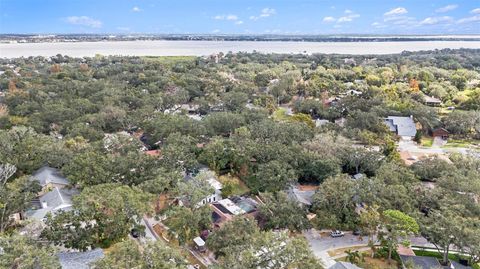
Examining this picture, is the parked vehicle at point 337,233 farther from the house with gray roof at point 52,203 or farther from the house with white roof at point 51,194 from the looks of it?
the house with gray roof at point 52,203

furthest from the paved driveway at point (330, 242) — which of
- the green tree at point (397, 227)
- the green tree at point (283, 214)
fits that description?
the green tree at point (397, 227)

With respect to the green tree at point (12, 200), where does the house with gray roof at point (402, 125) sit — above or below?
below

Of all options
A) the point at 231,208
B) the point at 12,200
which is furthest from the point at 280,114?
the point at 12,200

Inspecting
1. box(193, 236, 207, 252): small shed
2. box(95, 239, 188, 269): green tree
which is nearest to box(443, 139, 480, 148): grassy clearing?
box(193, 236, 207, 252): small shed

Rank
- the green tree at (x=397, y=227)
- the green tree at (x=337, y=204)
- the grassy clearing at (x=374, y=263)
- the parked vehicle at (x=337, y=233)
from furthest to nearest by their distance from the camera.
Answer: the parked vehicle at (x=337, y=233)
the green tree at (x=337, y=204)
the grassy clearing at (x=374, y=263)
the green tree at (x=397, y=227)

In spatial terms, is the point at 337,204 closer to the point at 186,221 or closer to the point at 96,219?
the point at 186,221

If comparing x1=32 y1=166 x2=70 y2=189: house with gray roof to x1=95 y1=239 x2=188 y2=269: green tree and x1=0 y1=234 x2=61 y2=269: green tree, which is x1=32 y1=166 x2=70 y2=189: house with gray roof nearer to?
x1=0 y1=234 x2=61 y2=269: green tree

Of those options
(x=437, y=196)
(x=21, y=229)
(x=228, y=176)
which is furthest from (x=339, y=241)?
(x=21, y=229)
